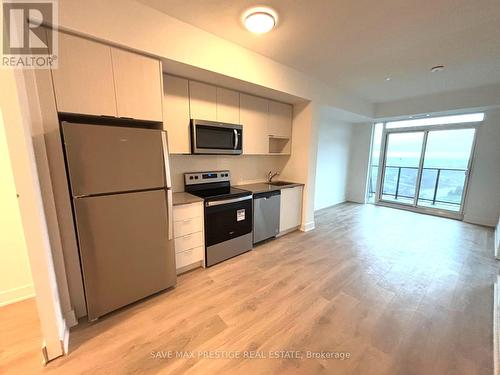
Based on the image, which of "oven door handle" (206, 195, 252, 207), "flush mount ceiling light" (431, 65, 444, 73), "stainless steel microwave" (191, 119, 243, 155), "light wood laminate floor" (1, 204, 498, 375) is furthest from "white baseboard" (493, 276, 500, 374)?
"stainless steel microwave" (191, 119, 243, 155)

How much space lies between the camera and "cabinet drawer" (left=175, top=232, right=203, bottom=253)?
2337mm

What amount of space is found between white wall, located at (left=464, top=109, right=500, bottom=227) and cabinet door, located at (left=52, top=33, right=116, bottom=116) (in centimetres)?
637

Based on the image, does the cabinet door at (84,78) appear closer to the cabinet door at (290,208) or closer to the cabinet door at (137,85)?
the cabinet door at (137,85)

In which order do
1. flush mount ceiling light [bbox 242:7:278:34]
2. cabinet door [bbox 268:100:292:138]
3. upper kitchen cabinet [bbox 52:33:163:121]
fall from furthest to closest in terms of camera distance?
cabinet door [bbox 268:100:292:138], flush mount ceiling light [bbox 242:7:278:34], upper kitchen cabinet [bbox 52:33:163:121]

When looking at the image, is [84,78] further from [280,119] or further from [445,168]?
[445,168]

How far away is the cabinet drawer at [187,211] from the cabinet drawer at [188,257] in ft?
1.39

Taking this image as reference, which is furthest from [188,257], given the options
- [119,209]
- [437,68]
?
[437,68]

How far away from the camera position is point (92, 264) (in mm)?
1689

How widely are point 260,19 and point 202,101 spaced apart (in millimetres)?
1130

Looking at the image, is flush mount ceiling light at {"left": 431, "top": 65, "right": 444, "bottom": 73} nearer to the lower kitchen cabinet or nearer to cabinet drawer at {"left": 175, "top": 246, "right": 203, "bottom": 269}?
the lower kitchen cabinet

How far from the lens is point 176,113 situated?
2.45 m

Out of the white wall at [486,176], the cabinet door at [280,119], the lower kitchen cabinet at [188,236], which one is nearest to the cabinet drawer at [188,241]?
the lower kitchen cabinet at [188,236]

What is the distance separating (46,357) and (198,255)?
139 centimetres

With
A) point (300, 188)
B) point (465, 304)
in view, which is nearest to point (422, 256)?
point (465, 304)
